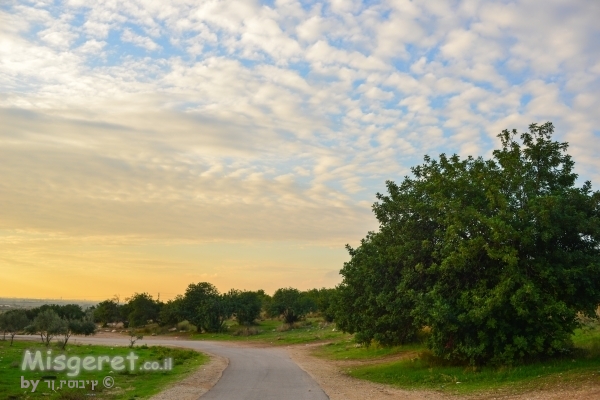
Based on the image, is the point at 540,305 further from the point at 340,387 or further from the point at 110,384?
the point at 110,384

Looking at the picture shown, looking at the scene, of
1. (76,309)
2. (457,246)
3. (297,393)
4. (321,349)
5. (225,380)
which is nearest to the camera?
(297,393)

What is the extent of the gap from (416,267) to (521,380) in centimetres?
572

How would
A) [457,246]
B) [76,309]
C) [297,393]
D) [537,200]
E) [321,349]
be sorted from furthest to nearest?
[76,309], [321,349], [457,246], [537,200], [297,393]

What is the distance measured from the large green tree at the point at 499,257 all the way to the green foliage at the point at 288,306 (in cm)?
5052

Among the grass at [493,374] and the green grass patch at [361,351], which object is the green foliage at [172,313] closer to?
the green grass patch at [361,351]

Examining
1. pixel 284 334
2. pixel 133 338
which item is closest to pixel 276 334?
pixel 284 334

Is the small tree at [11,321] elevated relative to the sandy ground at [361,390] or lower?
elevated

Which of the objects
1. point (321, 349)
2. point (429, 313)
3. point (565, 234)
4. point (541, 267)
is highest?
point (565, 234)

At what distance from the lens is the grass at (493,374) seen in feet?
59.3

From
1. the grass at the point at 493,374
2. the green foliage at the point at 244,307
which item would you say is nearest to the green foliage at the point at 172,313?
the green foliage at the point at 244,307

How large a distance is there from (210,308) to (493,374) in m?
52.8

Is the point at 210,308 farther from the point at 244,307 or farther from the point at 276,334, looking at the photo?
the point at 276,334

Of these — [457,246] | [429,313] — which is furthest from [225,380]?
[457,246]

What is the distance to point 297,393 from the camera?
1834cm
